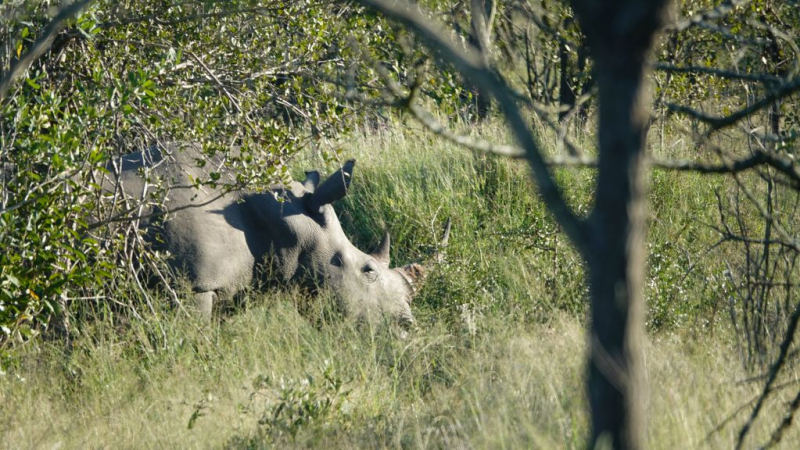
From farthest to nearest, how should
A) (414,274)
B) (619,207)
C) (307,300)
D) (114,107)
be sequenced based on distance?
(414,274) → (307,300) → (114,107) → (619,207)

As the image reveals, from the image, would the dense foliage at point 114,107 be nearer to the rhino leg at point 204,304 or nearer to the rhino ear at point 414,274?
the rhino leg at point 204,304

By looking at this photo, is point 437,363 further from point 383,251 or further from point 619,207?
point 619,207

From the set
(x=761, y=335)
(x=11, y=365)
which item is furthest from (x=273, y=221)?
(x=761, y=335)

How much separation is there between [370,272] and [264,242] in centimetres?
84

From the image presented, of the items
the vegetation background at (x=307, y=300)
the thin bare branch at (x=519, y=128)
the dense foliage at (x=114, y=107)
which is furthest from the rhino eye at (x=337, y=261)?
the thin bare branch at (x=519, y=128)

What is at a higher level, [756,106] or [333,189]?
[756,106]

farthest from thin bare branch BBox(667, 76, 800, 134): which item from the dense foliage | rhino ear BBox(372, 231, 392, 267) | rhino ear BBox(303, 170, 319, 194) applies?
rhino ear BBox(303, 170, 319, 194)

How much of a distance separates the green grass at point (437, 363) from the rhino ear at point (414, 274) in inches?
4.1

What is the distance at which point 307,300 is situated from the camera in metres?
6.65

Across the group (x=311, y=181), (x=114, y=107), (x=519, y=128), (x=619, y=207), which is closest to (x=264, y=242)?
(x=311, y=181)

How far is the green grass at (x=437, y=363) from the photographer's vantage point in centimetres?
373

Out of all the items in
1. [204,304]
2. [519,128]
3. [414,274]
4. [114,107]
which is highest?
[519,128]

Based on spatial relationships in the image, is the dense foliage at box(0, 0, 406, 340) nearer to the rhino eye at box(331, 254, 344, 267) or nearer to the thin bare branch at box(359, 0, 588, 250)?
the rhino eye at box(331, 254, 344, 267)

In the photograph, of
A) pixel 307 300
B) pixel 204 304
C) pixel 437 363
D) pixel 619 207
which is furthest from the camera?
pixel 307 300
